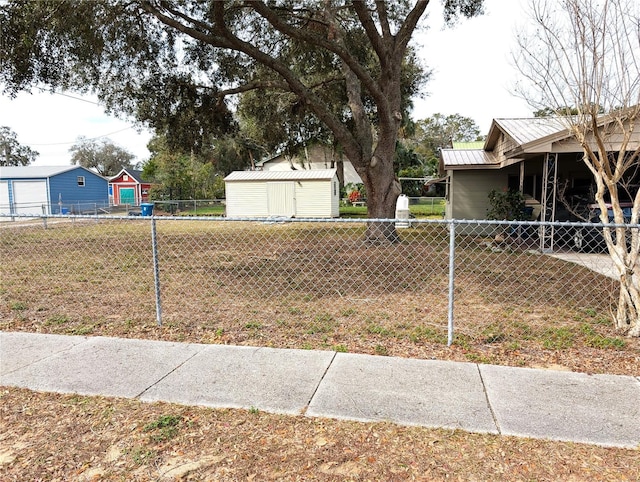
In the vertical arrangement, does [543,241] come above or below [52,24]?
below

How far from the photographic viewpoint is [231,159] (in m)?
43.8

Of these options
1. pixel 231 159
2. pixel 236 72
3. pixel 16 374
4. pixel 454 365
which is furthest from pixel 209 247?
pixel 231 159

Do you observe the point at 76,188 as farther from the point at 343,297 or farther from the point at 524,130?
the point at 343,297

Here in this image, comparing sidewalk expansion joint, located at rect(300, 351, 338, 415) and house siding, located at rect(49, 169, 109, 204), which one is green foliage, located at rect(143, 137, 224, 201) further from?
sidewalk expansion joint, located at rect(300, 351, 338, 415)

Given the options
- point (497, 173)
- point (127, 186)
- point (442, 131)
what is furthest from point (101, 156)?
point (497, 173)

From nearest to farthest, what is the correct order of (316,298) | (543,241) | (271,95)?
(316,298)
(543,241)
(271,95)

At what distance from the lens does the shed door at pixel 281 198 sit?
21.5 meters

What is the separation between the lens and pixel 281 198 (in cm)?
2162

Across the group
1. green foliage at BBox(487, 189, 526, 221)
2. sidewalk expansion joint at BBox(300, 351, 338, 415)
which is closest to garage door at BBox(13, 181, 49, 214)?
green foliage at BBox(487, 189, 526, 221)

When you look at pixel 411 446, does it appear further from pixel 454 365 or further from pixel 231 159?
pixel 231 159

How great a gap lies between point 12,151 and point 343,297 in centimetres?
7783

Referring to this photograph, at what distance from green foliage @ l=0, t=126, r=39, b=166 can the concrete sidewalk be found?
238 feet

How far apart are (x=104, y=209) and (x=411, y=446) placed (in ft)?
95.6

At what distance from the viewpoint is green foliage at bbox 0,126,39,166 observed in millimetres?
61500
